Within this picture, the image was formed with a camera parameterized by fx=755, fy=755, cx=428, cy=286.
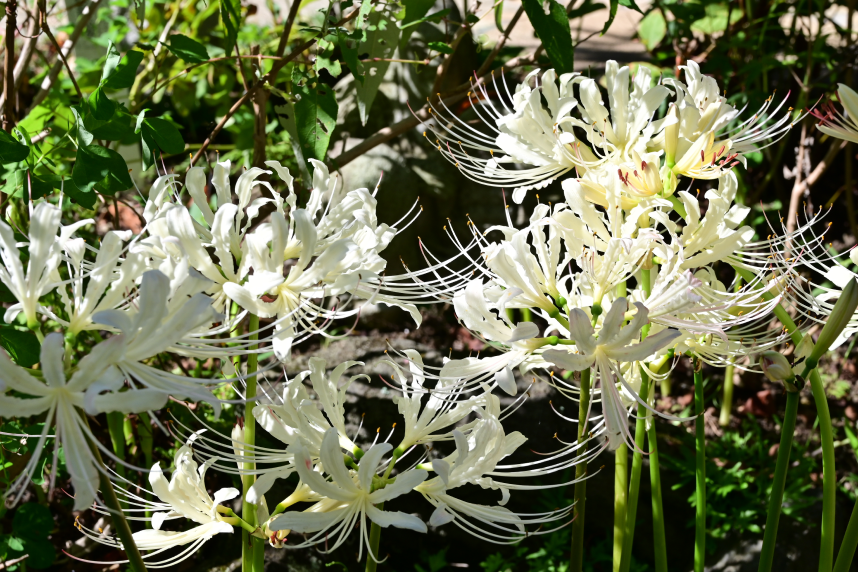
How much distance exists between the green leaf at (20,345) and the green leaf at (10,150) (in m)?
0.24

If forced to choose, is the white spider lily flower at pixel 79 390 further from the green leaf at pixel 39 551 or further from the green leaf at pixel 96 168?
the green leaf at pixel 39 551

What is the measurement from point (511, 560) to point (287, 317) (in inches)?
58.7

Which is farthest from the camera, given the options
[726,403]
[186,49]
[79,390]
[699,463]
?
[726,403]

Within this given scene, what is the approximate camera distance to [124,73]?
119 cm

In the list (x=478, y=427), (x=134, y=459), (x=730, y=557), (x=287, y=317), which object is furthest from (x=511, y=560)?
(x=287, y=317)

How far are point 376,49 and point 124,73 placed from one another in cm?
62

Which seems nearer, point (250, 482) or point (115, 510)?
point (115, 510)

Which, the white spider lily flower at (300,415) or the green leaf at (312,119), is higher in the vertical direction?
the green leaf at (312,119)

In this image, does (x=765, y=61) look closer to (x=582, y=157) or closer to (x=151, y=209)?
(x=582, y=157)

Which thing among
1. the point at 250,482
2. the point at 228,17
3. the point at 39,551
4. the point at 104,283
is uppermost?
the point at 228,17

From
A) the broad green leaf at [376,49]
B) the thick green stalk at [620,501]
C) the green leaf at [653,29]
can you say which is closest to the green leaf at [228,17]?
the broad green leaf at [376,49]

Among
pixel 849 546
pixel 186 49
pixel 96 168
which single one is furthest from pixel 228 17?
pixel 849 546

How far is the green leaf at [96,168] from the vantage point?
44.3 inches

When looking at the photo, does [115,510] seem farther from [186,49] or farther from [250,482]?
[186,49]
